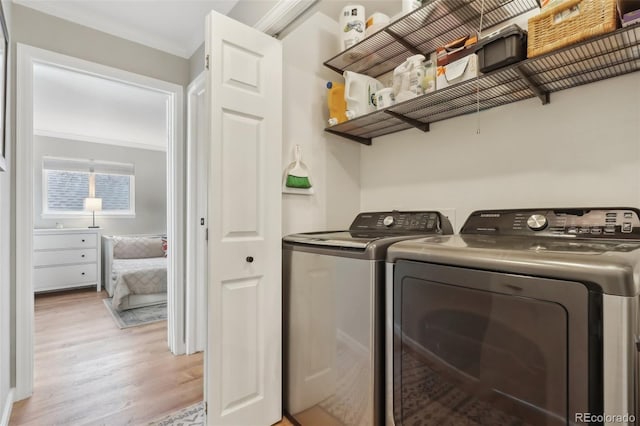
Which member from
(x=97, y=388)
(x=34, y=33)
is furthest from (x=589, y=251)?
(x=34, y=33)

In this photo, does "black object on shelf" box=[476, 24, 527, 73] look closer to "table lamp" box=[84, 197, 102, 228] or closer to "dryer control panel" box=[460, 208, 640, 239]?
"dryer control panel" box=[460, 208, 640, 239]

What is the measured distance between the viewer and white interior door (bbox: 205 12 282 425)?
1.36 m

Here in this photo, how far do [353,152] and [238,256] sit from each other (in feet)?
3.50

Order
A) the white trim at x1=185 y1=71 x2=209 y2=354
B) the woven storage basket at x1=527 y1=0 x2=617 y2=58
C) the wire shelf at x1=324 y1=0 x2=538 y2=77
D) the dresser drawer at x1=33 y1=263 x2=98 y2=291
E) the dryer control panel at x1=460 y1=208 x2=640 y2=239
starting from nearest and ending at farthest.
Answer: the woven storage basket at x1=527 y1=0 x2=617 y2=58 < the dryer control panel at x1=460 y1=208 x2=640 y2=239 < the wire shelf at x1=324 y1=0 x2=538 y2=77 < the white trim at x1=185 y1=71 x2=209 y2=354 < the dresser drawer at x1=33 y1=263 x2=98 y2=291

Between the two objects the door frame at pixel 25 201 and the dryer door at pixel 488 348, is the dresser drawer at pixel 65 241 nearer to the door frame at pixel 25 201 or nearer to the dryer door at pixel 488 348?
the door frame at pixel 25 201

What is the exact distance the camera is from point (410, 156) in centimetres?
183

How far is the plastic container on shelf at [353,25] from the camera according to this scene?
1.70 metres

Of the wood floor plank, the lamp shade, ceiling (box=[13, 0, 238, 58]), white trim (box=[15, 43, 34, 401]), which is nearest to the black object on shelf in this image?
ceiling (box=[13, 0, 238, 58])

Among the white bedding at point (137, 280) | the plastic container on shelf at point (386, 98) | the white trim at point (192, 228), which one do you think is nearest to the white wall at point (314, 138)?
the plastic container on shelf at point (386, 98)

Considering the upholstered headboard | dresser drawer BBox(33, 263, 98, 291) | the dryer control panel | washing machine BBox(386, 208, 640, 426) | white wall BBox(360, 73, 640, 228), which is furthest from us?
the upholstered headboard

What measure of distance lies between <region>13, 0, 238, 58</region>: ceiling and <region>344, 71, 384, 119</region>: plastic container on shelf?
3.47ft

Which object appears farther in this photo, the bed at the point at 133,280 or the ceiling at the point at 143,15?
the bed at the point at 133,280

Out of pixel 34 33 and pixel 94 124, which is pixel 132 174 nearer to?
pixel 94 124

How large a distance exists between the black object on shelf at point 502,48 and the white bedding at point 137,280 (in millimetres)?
3874
